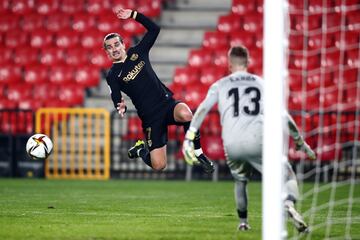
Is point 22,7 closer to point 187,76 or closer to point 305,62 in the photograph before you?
point 187,76

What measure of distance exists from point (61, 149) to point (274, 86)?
11.3 metres

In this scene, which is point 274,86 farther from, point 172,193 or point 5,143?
point 5,143

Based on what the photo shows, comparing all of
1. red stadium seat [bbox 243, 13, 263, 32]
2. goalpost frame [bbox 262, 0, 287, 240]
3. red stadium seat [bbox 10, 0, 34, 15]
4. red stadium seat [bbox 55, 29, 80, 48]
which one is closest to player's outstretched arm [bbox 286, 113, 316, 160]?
goalpost frame [bbox 262, 0, 287, 240]

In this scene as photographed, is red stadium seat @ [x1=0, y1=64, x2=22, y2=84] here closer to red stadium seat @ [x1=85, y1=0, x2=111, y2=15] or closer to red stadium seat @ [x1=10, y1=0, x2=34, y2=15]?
→ red stadium seat @ [x1=10, y1=0, x2=34, y2=15]

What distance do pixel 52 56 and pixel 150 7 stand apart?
2.40 metres

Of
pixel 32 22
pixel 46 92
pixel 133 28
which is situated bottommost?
pixel 46 92

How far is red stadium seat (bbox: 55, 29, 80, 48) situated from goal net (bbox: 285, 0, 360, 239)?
488 cm

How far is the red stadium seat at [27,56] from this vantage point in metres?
19.7

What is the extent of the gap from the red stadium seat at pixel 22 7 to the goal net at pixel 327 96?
249 inches

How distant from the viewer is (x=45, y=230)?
26.4 feet

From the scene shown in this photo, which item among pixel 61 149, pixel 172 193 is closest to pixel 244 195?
pixel 172 193

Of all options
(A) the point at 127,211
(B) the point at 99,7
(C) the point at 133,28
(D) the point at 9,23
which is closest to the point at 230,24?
(C) the point at 133,28

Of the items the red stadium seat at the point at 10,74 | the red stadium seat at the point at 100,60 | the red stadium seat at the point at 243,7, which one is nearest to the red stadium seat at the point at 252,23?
the red stadium seat at the point at 243,7

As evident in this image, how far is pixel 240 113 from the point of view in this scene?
25.6ft
